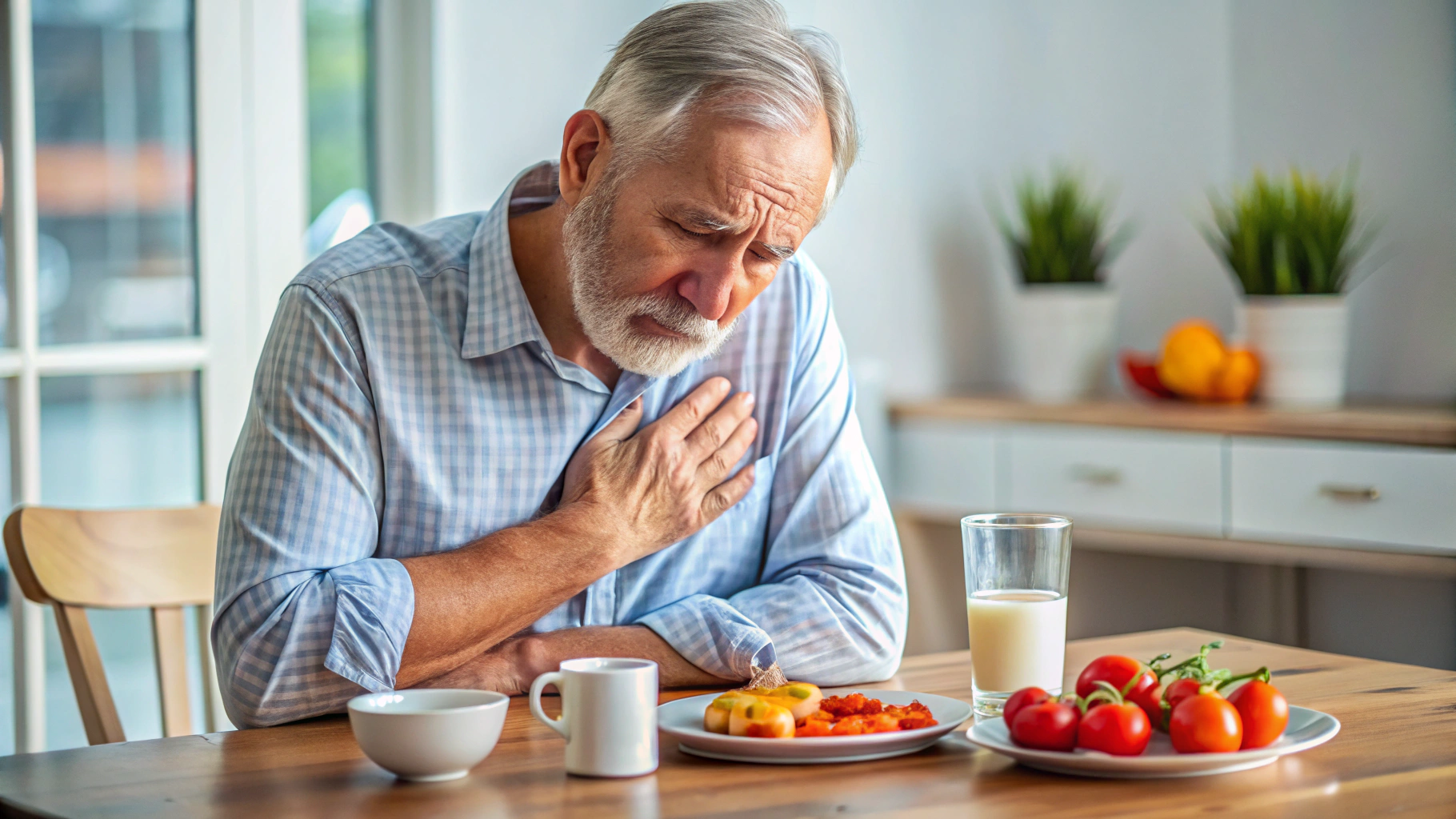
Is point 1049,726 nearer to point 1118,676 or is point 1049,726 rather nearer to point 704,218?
point 1118,676

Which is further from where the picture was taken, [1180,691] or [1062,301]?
[1062,301]

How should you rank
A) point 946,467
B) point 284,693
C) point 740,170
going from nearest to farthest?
point 284,693, point 740,170, point 946,467

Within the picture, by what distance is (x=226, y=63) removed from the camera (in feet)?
7.16

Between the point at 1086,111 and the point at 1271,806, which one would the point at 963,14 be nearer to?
the point at 1086,111

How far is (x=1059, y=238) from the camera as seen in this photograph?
9.06 feet

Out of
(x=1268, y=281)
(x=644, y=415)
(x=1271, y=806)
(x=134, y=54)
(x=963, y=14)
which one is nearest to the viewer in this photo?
(x=1271, y=806)

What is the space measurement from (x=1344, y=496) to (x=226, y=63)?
1827 millimetres

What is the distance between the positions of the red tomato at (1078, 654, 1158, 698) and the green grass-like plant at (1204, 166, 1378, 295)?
1632 millimetres

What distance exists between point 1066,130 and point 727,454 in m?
1.87

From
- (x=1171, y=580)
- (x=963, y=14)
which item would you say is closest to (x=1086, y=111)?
(x=963, y=14)

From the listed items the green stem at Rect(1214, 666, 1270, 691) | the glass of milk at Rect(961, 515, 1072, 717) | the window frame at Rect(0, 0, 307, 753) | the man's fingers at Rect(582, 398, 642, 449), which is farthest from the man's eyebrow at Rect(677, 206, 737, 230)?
the window frame at Rect(0, 0, 307, 753)

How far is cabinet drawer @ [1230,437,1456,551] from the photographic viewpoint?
2.10 meters

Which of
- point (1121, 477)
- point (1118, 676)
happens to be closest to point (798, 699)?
point (1118, 676)

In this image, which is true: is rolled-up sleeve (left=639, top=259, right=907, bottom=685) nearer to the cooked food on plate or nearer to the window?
the cooked food on plate
